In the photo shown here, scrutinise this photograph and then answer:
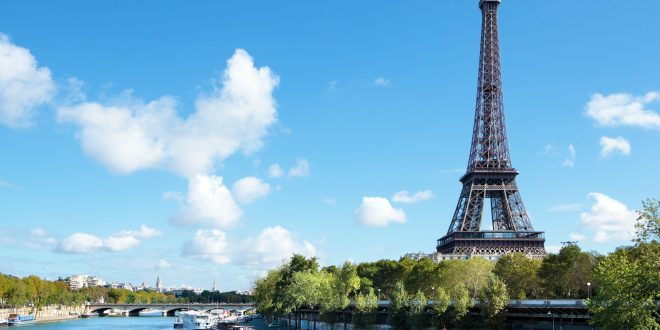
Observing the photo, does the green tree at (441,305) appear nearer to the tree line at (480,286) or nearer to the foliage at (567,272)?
the tree line at (480,286)

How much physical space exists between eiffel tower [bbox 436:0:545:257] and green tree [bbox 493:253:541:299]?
27.6 m

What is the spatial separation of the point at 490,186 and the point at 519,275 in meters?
41.1

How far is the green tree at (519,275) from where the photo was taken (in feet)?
313

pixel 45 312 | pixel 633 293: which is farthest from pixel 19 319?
pixel 633 293

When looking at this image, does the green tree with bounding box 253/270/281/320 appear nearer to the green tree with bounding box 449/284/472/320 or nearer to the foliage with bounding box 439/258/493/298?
the foliage with bounding box 439/258/493/298

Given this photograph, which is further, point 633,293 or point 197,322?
point 197,322

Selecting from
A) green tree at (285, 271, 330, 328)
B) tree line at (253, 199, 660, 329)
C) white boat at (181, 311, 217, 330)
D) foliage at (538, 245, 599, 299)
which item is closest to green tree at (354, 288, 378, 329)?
tree line at (253, 199, 660, 329)

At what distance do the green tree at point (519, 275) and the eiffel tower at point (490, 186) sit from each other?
2763 cm

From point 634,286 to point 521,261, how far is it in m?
63.0

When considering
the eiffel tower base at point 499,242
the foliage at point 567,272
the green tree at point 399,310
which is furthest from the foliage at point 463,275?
the eiffel tower base at point 499,242

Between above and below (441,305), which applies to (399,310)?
below

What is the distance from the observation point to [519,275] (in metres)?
95.5

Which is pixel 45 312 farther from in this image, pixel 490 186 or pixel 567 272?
pixel 567 272

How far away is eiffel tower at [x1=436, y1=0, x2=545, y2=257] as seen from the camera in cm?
13038
